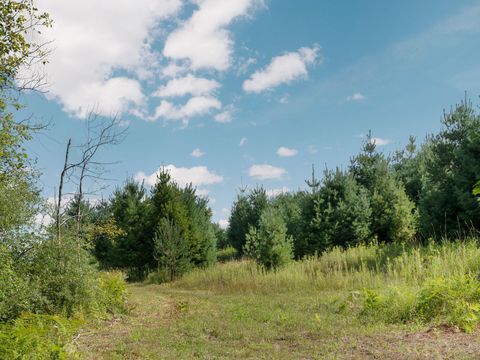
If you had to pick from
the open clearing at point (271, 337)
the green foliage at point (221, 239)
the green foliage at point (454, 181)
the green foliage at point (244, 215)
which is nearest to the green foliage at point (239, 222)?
the green foliage at point (244, 215)

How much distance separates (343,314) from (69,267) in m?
6.77

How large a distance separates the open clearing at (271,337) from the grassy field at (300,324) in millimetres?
16

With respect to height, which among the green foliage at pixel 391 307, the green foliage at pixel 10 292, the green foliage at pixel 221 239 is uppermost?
the green foliage at pixel 221 239

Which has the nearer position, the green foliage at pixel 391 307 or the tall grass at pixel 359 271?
the green foliage at pixel 391 307

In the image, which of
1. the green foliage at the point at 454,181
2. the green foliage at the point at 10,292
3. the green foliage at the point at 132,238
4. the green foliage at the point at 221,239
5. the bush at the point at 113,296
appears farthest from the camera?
the green foliage at the point at 221,239

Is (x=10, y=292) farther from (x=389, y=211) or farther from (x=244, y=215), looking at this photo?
(x=244, y=215)

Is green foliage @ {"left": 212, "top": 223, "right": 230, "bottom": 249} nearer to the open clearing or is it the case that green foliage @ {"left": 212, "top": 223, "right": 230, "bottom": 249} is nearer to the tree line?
the tree line

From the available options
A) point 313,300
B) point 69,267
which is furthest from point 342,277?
point 69,267

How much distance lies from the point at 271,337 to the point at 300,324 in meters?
1.13

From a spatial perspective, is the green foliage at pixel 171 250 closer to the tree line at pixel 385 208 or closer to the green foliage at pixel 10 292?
the tree line at pixel 385 208

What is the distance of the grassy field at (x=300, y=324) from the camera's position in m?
6.45

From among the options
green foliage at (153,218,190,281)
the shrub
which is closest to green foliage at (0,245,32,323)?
the shrub

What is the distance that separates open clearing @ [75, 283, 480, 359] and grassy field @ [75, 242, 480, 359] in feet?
0.05

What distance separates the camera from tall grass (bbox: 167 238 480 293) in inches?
471
